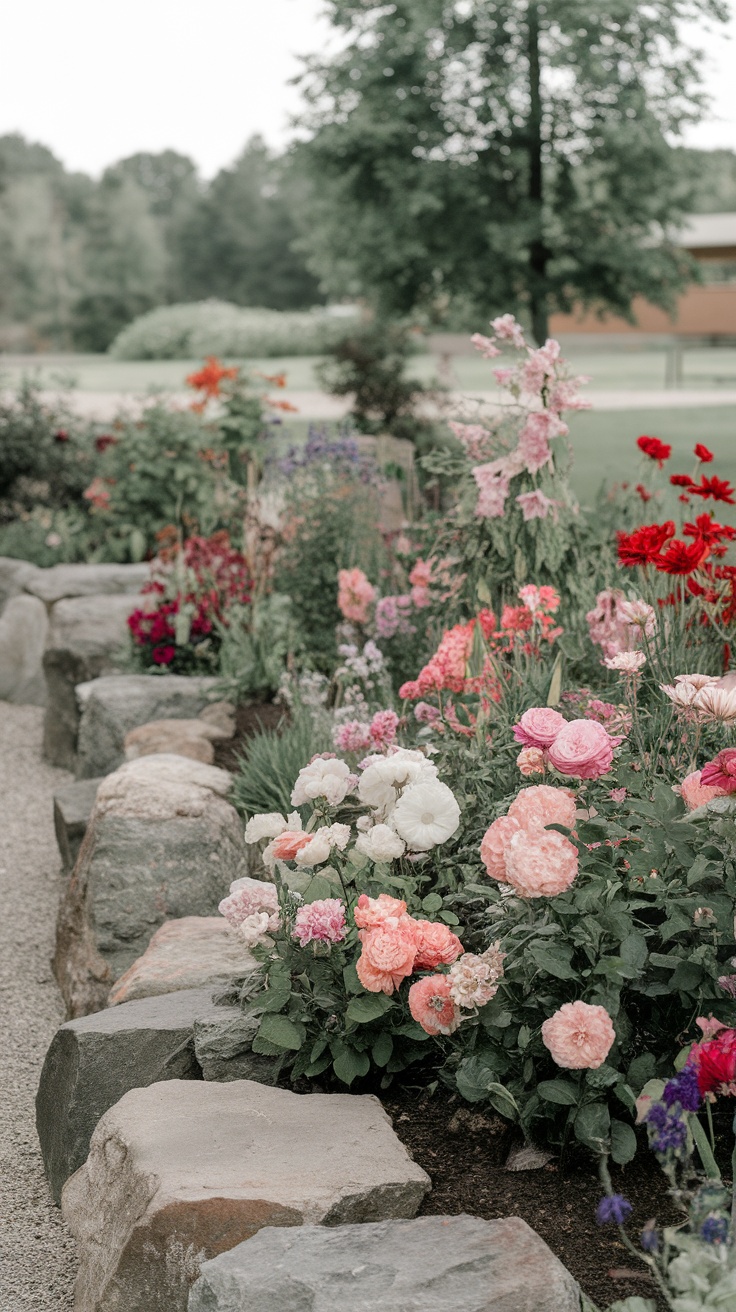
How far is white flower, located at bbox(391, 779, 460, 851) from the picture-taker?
2268 millimetres

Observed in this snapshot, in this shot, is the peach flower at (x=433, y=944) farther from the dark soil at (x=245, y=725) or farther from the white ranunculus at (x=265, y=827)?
the dark soil at (x=245, y=725)

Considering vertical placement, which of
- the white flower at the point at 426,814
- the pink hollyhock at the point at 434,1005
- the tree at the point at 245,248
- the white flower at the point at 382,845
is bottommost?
the pink hollyhock at the point at 434,1005

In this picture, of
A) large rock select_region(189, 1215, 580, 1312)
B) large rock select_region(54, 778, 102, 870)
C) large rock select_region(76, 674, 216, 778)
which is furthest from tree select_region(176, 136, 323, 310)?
large rock select_region(189, 1215, 580, 1312)

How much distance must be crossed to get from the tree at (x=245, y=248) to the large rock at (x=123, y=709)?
50.3 metres

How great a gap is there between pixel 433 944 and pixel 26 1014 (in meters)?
1.79

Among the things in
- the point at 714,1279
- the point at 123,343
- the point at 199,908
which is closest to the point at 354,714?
the point at 199,908

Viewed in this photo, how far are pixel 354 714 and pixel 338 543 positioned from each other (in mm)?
1732

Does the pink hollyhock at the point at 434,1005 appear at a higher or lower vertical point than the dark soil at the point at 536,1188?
higher

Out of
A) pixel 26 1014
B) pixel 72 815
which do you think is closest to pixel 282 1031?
pixel 26 1014

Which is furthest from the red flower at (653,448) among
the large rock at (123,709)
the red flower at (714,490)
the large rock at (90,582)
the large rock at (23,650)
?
the large rock at (23,650)

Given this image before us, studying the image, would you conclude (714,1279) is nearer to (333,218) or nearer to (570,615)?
(570,615)

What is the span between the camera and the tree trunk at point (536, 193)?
10727 mm

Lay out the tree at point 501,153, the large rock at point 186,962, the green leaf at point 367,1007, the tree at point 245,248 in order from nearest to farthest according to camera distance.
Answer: the green leaf at point 367,1007 → the large rock at point 186,962 → the tree at point 501,153 → the tree at point 245,248

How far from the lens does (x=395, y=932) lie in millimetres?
2125
